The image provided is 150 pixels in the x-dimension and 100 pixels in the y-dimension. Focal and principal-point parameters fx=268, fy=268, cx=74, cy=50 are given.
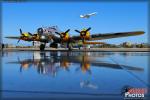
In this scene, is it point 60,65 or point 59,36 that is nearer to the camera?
point 60,65

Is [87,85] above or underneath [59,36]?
underneath

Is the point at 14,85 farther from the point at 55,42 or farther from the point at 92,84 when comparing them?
the point at 55,42

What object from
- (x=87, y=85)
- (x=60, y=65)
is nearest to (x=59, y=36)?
(x=60, y=65)

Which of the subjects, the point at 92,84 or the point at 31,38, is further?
the point at 31,38

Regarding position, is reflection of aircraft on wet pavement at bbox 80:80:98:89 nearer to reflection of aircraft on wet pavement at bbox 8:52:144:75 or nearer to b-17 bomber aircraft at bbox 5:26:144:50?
reflection of aircraft on wet pavement at bbox 8:52:144:75

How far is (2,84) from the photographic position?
6180 mm

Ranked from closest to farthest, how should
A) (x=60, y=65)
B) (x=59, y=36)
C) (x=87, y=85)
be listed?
(x=87, y=85) → (x=60, y=65) → (x=59, y=36)

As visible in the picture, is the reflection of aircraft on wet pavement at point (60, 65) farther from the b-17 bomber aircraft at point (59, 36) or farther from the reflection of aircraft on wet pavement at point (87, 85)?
the b-17 bomber aircraft at point (59, 36)

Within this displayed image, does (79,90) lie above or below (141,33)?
below

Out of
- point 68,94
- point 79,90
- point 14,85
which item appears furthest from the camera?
point 14,85

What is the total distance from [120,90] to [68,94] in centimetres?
113

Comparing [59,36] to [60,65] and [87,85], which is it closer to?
[60,65]

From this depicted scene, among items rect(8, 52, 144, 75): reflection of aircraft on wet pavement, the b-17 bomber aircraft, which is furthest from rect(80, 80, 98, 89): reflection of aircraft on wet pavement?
the b-17 bomber aircraft

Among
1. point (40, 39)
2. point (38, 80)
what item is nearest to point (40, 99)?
point (38, 80)
